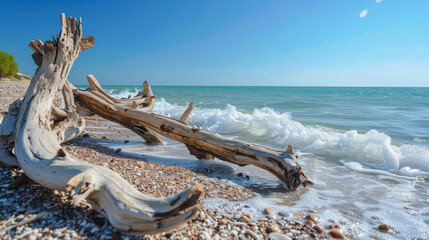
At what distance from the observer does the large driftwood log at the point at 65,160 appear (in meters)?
1.82

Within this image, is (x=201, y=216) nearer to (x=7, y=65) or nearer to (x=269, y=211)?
(x=269, y=211)

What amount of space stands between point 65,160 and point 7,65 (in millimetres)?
37470

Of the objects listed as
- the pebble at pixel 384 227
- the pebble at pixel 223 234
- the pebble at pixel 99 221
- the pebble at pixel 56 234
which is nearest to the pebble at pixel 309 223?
the pebble at pixel 384 227

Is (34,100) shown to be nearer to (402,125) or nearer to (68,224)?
(68,224)

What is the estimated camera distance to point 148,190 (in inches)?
115

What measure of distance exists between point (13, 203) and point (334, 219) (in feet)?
11.1

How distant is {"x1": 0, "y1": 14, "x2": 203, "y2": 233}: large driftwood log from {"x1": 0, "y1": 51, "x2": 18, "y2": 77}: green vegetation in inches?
1359

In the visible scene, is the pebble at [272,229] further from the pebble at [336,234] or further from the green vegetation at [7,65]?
the green vegetation at [7,65]

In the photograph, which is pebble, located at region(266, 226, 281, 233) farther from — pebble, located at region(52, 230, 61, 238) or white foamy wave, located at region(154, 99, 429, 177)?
white foamy wave, located at region(154, 99, 429, 177)

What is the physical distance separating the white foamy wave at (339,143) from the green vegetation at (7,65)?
107 feet

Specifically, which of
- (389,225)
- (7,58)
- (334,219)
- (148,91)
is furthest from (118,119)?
(7,58)

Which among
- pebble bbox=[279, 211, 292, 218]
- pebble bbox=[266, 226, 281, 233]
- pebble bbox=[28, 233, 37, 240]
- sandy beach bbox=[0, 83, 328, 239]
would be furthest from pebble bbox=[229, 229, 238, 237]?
pebble bbox=[28, 233, 37, 240]

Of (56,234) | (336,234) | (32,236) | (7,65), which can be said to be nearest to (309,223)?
(336,234)

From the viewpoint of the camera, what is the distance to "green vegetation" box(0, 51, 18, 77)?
97.4 feet
